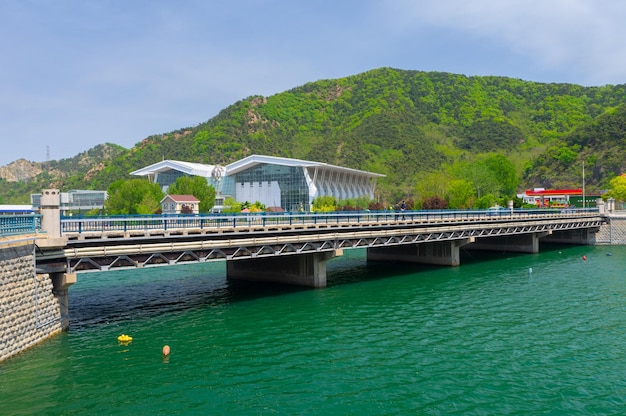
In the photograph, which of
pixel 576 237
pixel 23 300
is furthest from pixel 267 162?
pixel 23 300

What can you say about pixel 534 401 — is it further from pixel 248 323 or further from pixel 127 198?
pixel 127 198

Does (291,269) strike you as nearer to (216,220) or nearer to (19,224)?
(216,220)

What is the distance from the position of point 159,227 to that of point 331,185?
110213 mm

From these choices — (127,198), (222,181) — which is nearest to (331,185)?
(222,181)

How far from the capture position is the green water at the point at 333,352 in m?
18.4

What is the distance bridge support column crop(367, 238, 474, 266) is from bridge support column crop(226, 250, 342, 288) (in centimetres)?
1880

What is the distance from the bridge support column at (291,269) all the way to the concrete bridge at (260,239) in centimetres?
8

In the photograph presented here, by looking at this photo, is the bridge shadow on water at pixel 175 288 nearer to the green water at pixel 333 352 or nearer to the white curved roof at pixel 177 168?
the green water at pixel 333 352

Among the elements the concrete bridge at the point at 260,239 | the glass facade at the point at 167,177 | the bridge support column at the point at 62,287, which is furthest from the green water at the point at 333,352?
the glass facade at the point at 167,177

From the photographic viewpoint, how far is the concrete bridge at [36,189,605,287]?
87.1 ft

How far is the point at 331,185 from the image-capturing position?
461 feet

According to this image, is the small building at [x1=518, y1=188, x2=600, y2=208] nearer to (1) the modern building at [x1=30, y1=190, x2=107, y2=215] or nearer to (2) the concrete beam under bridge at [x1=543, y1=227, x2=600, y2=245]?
(2) the concrete beam under bridge at [x1=543, y1=227, x2=600, y2=245]

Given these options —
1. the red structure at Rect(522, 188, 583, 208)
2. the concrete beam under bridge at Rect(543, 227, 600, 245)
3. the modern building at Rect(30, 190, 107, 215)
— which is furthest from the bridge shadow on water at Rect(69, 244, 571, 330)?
the modern building at Rect(30, 190, 107, 215)

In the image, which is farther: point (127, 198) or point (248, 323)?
point (127, 198)
